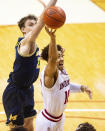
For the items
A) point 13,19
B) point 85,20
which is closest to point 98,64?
point 85,20

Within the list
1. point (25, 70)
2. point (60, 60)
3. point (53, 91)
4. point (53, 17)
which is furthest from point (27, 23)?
point (53, 91)

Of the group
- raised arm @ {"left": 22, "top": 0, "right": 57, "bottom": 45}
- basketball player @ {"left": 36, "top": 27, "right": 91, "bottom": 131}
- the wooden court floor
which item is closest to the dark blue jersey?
raised arm @ {"left": 22, "top": 0, "right": 57, "bottom": 45}

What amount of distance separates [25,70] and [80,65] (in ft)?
13.6

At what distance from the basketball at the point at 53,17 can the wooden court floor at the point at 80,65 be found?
269cm

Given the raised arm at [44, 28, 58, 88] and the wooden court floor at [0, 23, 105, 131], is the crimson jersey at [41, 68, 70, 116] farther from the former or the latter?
the wooden court floor at [0, 23, 105, 131]

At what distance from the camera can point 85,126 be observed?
3480 mm

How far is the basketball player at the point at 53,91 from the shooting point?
12.0 feet

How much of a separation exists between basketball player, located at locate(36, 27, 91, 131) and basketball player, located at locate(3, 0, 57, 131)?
378 millimetres

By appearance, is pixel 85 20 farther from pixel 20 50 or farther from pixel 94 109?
pixel 20 50

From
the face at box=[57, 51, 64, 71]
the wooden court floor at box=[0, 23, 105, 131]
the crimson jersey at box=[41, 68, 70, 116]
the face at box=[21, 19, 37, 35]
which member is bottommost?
the wooden court floor at box=[0, 23, 105, 131]

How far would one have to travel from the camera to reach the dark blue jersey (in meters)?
4.27

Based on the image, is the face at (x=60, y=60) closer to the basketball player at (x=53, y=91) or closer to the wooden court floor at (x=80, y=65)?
the basketball player at (x=53, y=91)

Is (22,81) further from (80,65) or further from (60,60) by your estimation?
(80,65)

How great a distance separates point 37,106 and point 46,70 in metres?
2.98
